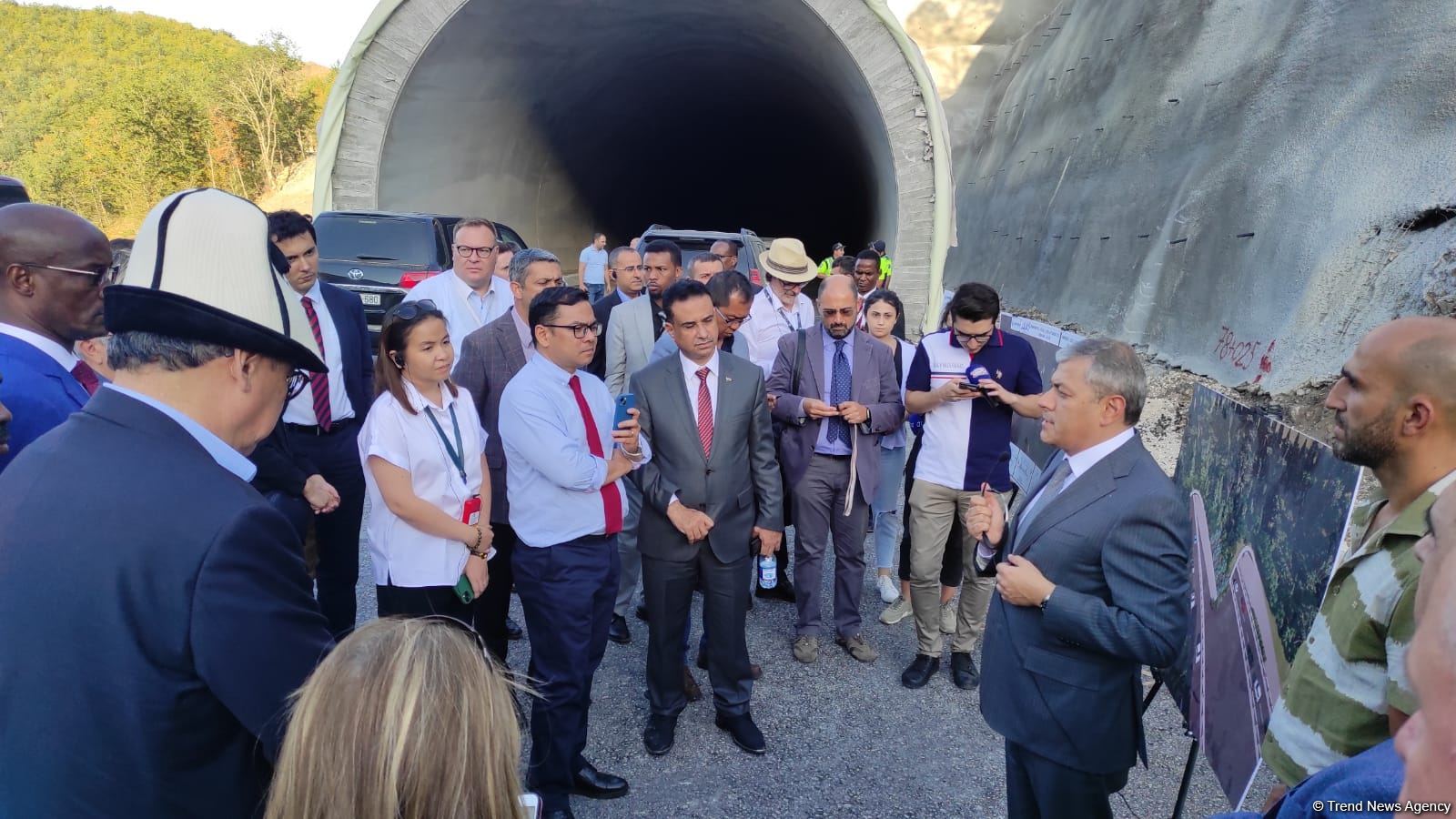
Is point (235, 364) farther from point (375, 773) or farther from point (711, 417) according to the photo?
point (711, 417)

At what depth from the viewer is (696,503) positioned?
141 inches

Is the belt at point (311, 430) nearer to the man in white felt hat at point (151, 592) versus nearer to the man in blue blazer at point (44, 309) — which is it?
the man in blue blazer at point (44, 309)

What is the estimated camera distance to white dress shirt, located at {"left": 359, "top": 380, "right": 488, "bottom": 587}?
2.90 metres

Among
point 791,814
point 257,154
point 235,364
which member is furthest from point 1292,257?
point 257,154

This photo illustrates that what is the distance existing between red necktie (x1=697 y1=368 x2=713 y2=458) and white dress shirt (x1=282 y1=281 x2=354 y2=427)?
179cm

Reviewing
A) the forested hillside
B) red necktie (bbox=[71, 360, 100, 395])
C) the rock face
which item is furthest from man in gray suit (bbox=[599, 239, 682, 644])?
the forested hillside

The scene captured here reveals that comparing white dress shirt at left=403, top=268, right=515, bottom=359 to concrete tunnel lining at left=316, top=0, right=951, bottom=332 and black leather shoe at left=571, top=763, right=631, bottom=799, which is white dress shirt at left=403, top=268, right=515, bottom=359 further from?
concrete tunnel lining at left=316, top=0, right=951, bottom=332

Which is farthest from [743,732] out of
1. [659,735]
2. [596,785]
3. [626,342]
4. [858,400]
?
[626,342]

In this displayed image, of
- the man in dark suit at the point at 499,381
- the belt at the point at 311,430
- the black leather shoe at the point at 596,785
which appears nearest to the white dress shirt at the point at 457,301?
the man in dark suit at the point at 499,381

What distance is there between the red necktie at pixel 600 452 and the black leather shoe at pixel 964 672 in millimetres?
2205

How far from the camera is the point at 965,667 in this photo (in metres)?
4.25

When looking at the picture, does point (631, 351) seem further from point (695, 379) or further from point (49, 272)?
point (49, 272)

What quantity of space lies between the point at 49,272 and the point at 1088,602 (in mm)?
3346

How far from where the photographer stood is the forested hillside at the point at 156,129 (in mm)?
34250
